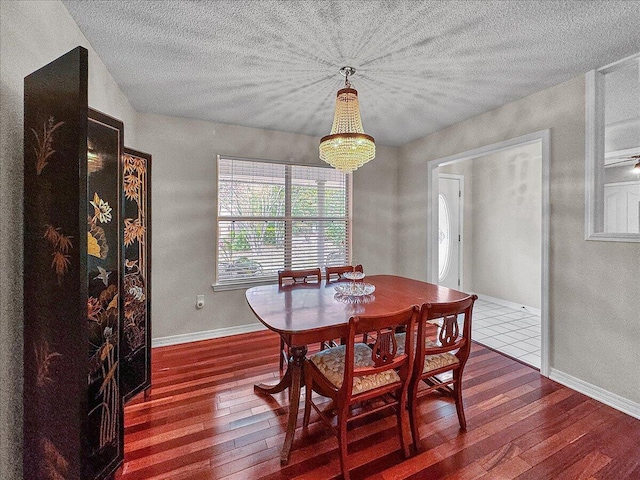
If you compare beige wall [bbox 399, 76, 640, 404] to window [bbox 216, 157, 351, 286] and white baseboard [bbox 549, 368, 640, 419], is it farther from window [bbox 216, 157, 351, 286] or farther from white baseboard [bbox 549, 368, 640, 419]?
window [bbox 216, 157, 351, 286]

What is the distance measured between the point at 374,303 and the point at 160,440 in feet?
5.14

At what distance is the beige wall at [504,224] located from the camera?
14.7ft

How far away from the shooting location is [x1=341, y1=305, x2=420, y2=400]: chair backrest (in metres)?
1.45

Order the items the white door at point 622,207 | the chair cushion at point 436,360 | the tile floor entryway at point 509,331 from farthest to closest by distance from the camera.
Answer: the tile floor entryway at point 509,331
the white door at point 622,207
the chair cushion at point 436,360

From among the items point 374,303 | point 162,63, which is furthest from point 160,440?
point 162,63

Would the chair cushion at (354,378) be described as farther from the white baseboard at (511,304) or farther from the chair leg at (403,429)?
the white baseboard at (511,304)

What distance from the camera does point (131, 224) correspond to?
198cm

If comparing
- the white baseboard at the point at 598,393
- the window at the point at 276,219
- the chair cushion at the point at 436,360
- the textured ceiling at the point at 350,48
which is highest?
the textured ceiling at the point at 350,48

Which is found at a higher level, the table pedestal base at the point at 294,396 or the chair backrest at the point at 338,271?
the chair backrest at the point at 338,271

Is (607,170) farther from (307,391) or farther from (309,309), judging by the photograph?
(307,391)

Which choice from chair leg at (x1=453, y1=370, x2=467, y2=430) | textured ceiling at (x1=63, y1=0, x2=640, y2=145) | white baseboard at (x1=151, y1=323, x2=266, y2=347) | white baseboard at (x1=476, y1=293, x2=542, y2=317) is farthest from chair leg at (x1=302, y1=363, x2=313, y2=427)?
white baseboard at (x1=476, y1=293, x2=542, y2=317)

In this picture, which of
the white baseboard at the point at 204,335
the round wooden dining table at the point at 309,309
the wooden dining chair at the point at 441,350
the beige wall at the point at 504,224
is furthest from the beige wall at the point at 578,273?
the white baseboard at the point at 204,335

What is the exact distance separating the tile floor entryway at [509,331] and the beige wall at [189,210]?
285 cm

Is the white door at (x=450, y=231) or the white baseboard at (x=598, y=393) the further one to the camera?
the white door at (x=450, y=231)
